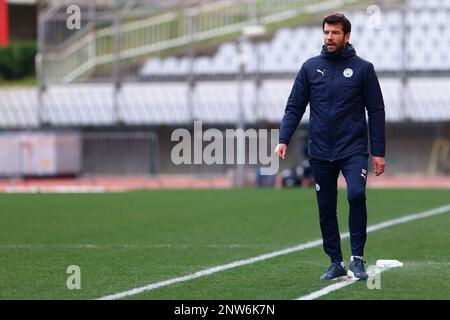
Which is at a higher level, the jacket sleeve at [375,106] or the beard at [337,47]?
the beard at [337,47]

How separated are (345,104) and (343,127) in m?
0.19

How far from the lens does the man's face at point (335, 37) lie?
31.5 ft

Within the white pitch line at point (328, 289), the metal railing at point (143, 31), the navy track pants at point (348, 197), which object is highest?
the metal railing at point (143, 31)

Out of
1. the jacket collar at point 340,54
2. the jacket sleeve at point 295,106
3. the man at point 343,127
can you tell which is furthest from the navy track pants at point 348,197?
the jacket collar at point 340,54

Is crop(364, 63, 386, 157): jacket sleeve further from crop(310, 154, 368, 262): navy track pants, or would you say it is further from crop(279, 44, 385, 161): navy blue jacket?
crop(310, 154, 368, 262): navy track pants

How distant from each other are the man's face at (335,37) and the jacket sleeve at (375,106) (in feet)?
0.97

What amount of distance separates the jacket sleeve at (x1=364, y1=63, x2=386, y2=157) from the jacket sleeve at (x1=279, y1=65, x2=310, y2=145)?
51 centimetres

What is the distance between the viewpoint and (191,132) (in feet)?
116

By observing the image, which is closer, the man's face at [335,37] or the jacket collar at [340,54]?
the man's face at [335,37]

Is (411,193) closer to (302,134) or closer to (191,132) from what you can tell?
(302,134)

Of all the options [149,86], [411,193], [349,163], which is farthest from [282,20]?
[349,163]

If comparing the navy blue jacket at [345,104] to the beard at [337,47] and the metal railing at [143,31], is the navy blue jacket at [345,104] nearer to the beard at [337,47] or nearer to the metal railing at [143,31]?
the beard at [337,47]

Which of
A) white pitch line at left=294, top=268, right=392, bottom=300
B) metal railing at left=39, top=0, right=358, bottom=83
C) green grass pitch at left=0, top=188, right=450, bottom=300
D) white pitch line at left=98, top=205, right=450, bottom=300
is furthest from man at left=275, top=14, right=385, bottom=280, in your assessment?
metal railing at left=39, top=0, right=358, bottom=83

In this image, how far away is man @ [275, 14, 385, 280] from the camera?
9.71 metres
